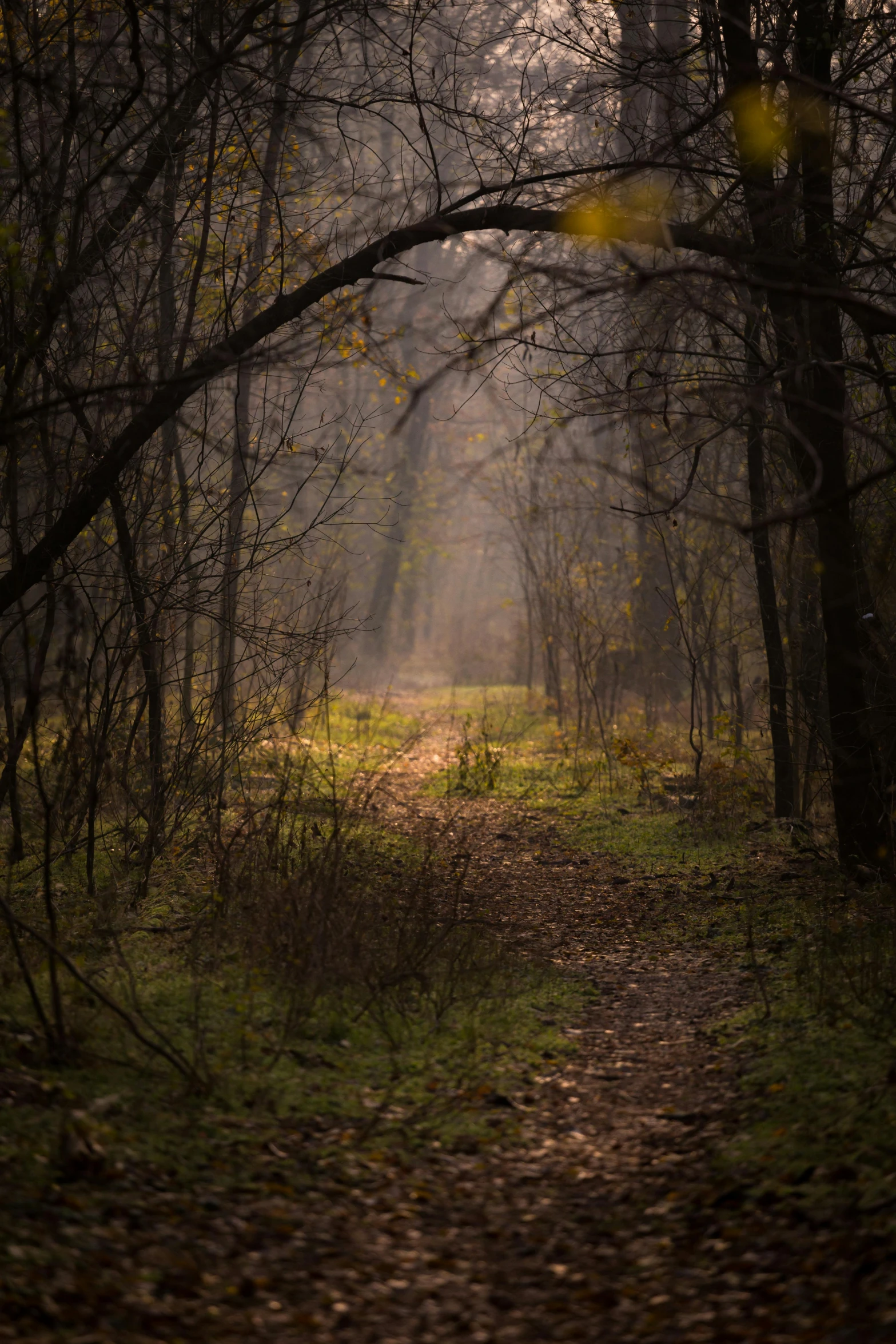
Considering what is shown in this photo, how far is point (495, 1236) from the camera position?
9.96 feet

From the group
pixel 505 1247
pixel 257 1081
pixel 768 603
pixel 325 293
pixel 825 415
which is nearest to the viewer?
pixel 505 1247

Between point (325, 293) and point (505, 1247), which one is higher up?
point (325, 293)

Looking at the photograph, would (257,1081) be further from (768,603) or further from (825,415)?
(768,603)

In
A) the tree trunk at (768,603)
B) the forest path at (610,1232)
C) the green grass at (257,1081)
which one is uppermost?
the tree trunk at (768,603)

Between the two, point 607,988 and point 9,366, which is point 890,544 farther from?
point 9,366

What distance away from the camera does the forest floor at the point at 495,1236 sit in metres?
2.56

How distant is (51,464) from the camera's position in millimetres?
5055

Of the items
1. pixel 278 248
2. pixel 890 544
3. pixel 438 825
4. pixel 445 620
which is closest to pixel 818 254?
pixel 890 544

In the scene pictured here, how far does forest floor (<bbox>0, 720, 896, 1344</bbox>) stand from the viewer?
256 centimetres

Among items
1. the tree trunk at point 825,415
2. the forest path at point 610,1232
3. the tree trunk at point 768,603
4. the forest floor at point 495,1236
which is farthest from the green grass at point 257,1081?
the tree trunk at point 768,603

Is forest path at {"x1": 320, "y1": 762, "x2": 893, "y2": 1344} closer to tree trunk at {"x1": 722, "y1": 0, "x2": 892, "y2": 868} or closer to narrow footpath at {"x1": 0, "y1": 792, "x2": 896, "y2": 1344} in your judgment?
narrow footpath at {"x1": 0, "y1": 792, "x2": 896, "y2": 1344}

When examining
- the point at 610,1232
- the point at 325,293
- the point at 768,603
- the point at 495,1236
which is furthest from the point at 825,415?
the point at 495,1236

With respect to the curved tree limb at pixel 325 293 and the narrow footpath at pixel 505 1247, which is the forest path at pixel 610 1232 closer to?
the narrow footpath at pixel 505 1247

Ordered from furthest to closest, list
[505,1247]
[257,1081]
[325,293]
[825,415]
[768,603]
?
[768,603] → [825,415] → [325,293] → [257,1081] → [505,1247]
